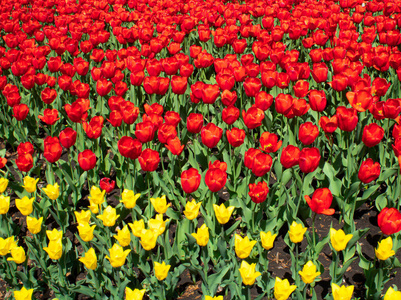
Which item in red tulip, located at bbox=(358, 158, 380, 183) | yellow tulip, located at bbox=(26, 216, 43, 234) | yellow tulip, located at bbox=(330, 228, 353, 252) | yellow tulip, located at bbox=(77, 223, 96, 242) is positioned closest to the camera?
yellow tulip, located at bbox=(330, 228, 353, 252)

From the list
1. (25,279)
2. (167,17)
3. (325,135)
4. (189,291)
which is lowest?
(189,291)

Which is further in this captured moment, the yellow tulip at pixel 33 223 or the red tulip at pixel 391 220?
the yellow tulip at pixel 33 223

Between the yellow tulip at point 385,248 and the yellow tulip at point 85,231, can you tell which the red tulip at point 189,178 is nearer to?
the yellow tulip at point 85,231

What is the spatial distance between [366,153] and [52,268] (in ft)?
9.56

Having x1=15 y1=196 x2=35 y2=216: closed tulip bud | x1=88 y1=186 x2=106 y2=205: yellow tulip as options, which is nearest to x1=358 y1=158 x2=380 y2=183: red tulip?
x1=88 y1=186 x2=106 y2=205: yellow tulip

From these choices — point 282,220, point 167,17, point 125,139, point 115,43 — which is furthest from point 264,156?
point 115,43

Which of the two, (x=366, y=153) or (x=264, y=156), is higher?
(x=264, y=156)

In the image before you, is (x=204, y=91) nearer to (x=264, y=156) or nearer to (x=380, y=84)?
(x=264, y=156)

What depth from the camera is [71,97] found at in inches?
209

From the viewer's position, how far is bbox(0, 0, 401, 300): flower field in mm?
2666

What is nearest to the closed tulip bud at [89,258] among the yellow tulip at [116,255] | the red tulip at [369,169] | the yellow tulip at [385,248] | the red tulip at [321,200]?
the yellow tulip at [116,255]

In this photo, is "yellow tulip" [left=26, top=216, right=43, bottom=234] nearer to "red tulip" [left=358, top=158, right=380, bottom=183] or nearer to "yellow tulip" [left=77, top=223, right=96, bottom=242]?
"yellow tulip" [left=77, top=223, right=96, bottom=242]

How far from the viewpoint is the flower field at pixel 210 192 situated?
267 centimetres

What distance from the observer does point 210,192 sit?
320cm
